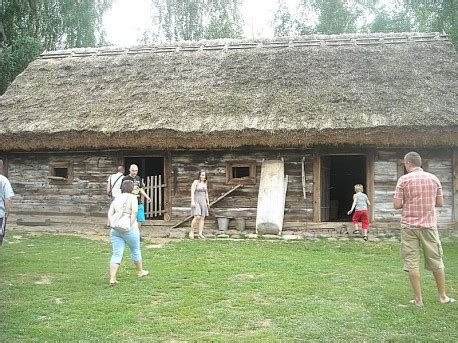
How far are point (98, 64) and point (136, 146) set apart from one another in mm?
4627

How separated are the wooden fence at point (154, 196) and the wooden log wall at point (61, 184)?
1190 millimetres

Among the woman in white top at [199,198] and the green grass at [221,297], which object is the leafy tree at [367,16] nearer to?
the woman in white top at [199,198]

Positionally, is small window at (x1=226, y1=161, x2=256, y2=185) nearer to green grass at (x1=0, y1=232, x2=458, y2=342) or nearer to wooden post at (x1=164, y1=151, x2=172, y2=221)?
wooden post at (x1=164, y1=151, x2=172, y2=221)

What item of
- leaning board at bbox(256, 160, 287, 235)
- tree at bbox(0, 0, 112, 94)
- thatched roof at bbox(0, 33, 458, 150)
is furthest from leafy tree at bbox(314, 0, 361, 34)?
leaning board at bbox(256, 160, 287, 235)

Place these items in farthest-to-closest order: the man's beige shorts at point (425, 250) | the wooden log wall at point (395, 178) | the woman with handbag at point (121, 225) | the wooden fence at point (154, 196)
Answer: the wooden fence at point (154, 196) < the wooden log wall at point (395, 178) < the woman with handbag at point (121, 225) < the man's beige shorts at point (425, 250)

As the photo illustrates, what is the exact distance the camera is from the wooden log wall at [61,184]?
13.8 metres

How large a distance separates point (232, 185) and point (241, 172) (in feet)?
1.58

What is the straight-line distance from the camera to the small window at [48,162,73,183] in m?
14.0

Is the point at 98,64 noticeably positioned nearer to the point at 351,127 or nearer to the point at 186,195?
the point at 186,195

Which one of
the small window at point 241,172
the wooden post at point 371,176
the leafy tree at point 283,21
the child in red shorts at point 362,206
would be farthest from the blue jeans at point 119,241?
the leafy tree at point 283,21

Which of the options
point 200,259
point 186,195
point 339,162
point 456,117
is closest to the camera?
point 200,259

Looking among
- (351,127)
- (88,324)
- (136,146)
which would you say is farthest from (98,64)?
(88,324)

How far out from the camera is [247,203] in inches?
508

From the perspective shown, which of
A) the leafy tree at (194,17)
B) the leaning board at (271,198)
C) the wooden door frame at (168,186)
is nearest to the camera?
the leaning board at (271,198)
